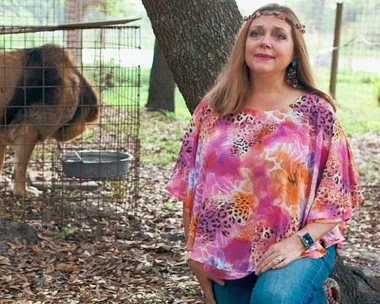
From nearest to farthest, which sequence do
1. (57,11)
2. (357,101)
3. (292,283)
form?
(292,283) → (357,101) → (57,11)

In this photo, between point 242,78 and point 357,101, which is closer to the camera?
point 242,78

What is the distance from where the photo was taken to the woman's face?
3.35m

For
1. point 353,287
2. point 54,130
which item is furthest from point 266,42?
point 54,130

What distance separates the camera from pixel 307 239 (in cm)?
318

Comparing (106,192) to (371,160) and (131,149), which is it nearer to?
(131,149)

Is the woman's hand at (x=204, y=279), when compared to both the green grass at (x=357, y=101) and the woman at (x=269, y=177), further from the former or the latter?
the green grass at (x=357, y=101)

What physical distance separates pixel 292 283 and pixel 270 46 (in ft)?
3.46

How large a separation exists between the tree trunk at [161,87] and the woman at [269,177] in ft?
37.3

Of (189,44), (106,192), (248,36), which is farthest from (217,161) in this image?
(106,192)

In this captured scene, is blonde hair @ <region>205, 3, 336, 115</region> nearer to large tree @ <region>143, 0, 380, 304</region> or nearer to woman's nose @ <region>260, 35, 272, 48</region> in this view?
woman's nose @ <region>260, 35, 272, 48</region>

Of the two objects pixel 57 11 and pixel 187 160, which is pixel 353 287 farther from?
pixel 57 11

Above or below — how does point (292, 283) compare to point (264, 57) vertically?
below

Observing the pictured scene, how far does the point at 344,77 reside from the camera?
17.2 metres

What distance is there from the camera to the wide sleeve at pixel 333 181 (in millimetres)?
3215
